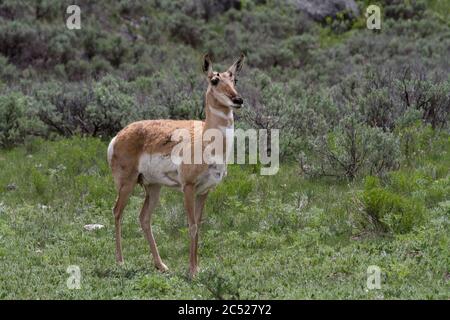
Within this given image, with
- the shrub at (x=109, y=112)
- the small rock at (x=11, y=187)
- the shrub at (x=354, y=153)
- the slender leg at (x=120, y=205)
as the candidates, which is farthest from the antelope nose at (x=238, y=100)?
the shrub at (x=109, y=112)

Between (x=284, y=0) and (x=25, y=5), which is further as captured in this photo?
(x=284, y=0)

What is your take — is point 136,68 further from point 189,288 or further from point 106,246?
point 189,288

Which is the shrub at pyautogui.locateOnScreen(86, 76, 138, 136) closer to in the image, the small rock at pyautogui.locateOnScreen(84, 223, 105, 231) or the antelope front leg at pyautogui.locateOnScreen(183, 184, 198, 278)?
the small rock at pyautogui.locateOnScreen(84, 223, 105, 231)

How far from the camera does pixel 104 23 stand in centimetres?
2888

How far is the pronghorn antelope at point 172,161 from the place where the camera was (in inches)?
335

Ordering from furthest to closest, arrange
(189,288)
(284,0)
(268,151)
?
1. (284,0)
2. (268,151)
3. (189,288)

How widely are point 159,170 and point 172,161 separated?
277 millimetres

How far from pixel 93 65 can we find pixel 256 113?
11300 mm

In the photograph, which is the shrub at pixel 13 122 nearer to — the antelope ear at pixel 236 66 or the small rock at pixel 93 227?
the small rock at pixel 93 227

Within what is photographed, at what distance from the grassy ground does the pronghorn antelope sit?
642mm

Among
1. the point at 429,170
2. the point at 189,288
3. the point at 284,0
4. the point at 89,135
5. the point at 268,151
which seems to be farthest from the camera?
the point at 284,0

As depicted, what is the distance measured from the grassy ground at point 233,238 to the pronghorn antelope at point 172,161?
64 centimetres

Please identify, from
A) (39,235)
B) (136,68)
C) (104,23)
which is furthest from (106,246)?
(104,23)

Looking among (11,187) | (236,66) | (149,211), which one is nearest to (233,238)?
(149,211)
